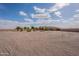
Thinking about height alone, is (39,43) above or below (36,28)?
below

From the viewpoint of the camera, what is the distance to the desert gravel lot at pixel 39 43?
1.48 meters

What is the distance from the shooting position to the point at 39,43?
4.92 feet

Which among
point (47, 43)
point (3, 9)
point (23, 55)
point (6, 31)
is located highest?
point (3, 9)

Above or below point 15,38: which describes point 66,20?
above

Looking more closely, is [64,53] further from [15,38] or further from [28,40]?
[15,38]

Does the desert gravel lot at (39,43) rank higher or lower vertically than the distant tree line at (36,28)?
lower

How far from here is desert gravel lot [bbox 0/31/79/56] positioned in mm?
1482

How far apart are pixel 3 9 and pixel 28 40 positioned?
401 mm

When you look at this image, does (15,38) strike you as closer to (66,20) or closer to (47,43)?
(47,43)

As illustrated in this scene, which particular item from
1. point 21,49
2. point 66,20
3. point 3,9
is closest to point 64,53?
point 66,20

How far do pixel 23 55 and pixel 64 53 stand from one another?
407 mm

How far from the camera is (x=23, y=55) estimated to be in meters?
1.49

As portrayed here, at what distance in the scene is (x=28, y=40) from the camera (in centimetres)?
150

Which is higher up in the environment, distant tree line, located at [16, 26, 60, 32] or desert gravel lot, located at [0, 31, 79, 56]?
distant tree line, located at [16, 26, 60, 32]
